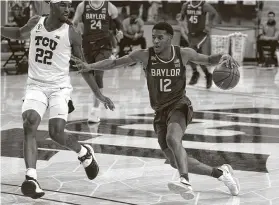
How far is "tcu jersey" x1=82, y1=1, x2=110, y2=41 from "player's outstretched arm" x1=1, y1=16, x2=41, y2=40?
4.49 metres

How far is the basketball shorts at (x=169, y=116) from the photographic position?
267 inches

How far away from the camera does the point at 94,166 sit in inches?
292

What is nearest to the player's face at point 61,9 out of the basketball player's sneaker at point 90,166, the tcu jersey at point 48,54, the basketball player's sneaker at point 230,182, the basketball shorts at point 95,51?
the tcu jersey at point 48,54

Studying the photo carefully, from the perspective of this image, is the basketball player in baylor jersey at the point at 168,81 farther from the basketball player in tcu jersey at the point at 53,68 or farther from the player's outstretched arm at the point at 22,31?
the player's outstretched arm at the point at 22,31

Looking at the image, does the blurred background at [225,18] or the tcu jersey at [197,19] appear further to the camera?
the blurred background at [225,18]

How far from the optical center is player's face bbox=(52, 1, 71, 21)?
6957 mm

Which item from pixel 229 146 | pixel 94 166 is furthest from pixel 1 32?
pixel 229 146

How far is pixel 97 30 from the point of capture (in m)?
12.0

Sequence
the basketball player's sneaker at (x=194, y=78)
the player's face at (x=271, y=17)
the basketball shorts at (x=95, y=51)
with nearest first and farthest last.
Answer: the basketball shorts at (x=95, y=51), the basketball player's sneaker at (x=194, y=78), the player's face at (x=271, y=17)

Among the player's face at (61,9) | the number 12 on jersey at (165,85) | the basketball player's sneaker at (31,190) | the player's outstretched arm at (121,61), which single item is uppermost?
the player's face at (61,9)

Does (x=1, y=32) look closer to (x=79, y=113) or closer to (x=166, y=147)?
(x=166, y=147)

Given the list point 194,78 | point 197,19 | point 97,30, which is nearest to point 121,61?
point 97,30

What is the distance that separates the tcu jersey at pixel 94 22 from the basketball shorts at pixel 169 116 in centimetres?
523

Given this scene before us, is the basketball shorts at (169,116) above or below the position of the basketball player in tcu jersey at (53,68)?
below
